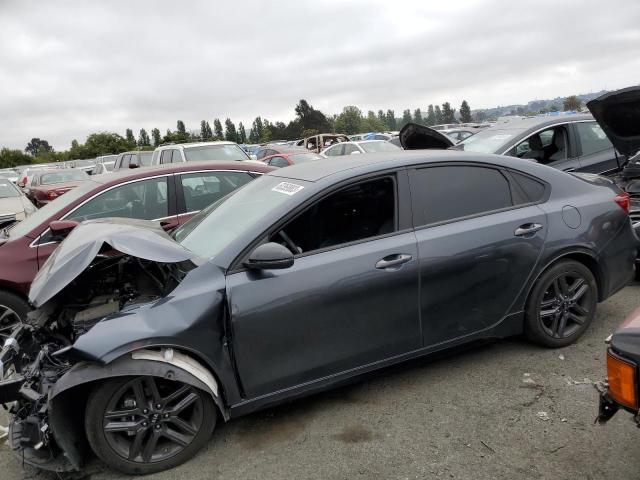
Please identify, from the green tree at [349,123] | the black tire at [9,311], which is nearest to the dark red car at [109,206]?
the black tire at [9,311]

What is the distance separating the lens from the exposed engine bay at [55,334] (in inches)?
101

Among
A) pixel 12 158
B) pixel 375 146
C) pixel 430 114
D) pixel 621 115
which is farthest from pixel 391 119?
pixel 621 115

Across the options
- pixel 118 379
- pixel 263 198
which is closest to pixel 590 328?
pixel 263 198

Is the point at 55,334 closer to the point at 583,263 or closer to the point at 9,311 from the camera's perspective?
the point at 9,311

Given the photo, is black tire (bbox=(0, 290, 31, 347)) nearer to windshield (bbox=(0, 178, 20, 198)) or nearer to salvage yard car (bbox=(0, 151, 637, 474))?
salvage yard car (bbox=(0, 151, 637, 474))

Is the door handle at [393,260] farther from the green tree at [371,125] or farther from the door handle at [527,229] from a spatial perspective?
the green tree at [371,125]

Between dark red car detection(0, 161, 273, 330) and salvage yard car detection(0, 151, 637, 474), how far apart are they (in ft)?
4.43

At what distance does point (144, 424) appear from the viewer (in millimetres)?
2668

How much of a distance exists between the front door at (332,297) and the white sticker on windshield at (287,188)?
0.20m

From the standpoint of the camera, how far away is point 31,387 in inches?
102

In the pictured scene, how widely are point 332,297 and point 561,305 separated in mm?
1897

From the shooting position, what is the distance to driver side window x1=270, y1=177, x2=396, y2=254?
302 centimetres

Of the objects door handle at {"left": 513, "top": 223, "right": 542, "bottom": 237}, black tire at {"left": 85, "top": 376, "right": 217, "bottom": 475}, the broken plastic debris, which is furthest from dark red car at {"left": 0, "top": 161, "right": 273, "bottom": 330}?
the broken plastic debris

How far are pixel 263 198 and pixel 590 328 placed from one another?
9.44 feet
